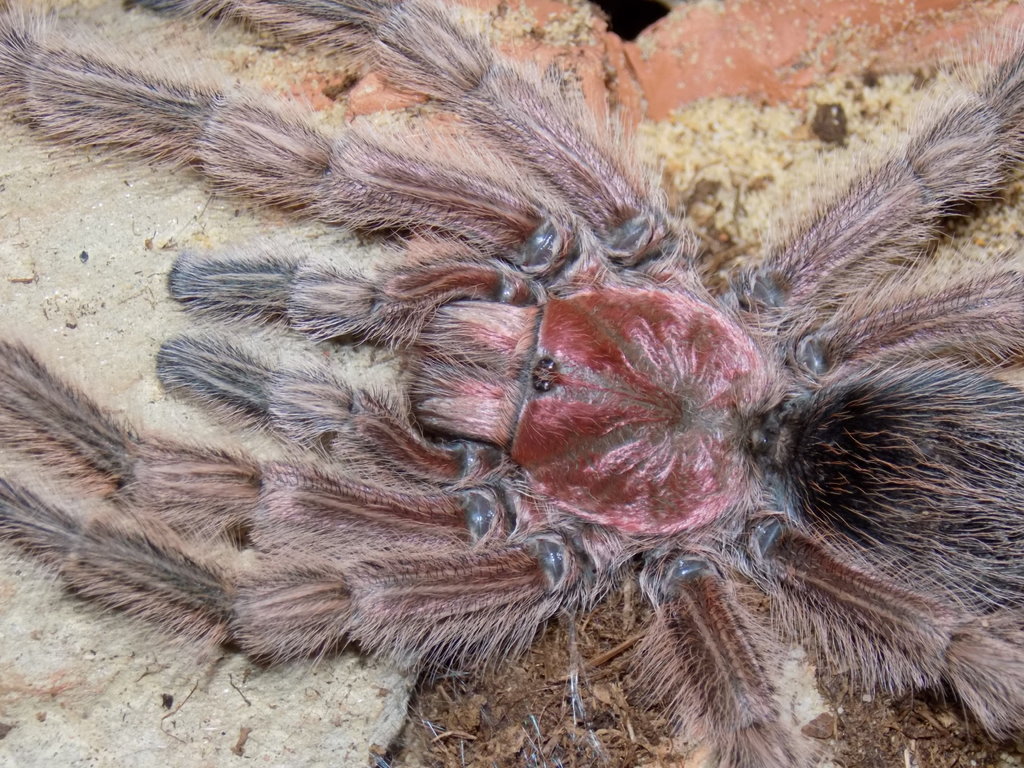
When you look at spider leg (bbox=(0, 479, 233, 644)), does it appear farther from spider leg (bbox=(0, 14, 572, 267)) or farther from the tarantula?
spider leg (bbox=(0, 14, 572, 267))

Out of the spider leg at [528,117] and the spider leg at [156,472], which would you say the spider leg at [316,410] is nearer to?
the spider leg at [156,472]

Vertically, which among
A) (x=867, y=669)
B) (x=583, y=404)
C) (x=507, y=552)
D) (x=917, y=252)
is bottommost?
(x=507, y=552)

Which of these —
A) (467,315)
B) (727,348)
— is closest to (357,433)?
(467,315)

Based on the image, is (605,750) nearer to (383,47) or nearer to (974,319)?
(974,319)

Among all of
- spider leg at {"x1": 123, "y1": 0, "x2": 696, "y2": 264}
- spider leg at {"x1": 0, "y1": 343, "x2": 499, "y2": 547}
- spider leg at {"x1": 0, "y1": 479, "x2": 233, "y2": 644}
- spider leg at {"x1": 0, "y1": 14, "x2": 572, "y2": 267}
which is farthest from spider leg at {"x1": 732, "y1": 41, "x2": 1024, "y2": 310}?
spider leg at {"x1": 0, "y1": 479, "x2": 233, "y2": 644}

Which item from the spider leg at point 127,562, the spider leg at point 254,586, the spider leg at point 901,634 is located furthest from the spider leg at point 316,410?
the spider leg at point 901,634
